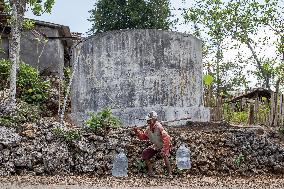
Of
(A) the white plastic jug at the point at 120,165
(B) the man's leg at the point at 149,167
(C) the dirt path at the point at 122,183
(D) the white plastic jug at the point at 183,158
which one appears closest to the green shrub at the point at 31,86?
(A) the white plastic jug at the point at 120,165

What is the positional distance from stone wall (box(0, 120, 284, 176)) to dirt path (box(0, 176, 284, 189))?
0.67 meters

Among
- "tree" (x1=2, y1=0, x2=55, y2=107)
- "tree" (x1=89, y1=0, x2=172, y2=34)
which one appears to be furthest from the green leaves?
"tree" (x1=89, y1=0, x2=172, y2=34)

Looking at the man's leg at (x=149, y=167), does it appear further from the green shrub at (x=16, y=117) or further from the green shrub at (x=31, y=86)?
the green shrub at (x=31, y=86)

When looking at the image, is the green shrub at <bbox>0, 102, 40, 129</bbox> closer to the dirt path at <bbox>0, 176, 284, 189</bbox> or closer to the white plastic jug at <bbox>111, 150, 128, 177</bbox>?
the dirt path at <bbox>0, 176, 284, 189</bbox>

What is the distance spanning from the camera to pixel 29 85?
17.2 meters

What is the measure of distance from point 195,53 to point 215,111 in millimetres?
2987

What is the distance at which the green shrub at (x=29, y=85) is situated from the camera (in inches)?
655

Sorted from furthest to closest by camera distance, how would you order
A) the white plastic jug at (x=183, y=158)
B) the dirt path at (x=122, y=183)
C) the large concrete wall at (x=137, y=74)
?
the large concrete wall at (x=137, y=74), the white plastic jug at (x=183, y=158), the dirt path at (x=122, y=183)

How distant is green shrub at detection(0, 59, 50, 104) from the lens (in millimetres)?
16641

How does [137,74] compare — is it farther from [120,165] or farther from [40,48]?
[40,48]

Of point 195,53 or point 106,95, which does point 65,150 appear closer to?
point 106,95

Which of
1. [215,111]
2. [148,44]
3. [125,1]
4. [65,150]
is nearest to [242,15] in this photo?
[125,1]

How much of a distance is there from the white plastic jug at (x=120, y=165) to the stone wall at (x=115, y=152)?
0.70ft

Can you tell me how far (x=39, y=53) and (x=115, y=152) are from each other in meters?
12.0
